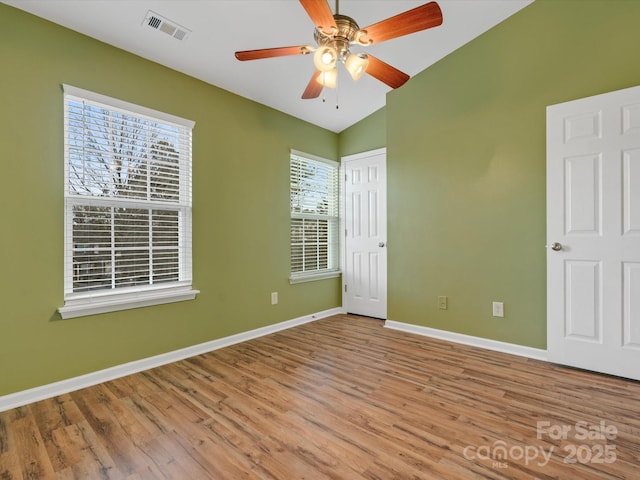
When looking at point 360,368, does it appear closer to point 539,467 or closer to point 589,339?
point 539,467

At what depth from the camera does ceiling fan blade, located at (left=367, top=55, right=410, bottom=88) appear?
2.10 m

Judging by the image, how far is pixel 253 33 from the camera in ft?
8.74

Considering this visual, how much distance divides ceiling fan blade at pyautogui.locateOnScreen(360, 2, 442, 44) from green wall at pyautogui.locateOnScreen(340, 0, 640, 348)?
1704 mm

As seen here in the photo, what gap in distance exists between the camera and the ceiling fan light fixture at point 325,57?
75.4 inches

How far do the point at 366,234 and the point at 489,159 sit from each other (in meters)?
1.77

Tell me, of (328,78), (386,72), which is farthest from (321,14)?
(386,72)

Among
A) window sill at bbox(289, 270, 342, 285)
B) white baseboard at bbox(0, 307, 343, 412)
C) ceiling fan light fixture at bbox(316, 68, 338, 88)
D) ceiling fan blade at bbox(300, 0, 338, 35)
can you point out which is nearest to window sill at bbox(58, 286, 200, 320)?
white baseboard at bbox(0, 307, 343, 412)

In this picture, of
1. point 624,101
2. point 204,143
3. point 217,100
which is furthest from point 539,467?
point 217,100

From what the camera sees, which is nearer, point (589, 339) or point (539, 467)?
point (539, 467)

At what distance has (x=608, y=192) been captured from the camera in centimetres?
251

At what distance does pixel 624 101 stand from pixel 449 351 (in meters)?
2.38

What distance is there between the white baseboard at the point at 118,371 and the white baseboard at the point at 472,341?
139cm

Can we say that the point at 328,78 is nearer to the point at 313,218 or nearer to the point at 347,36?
the point at 347,36

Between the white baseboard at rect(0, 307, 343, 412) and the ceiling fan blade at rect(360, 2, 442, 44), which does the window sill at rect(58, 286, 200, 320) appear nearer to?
the white baseboard at rect(0, 307, 343, 412)
